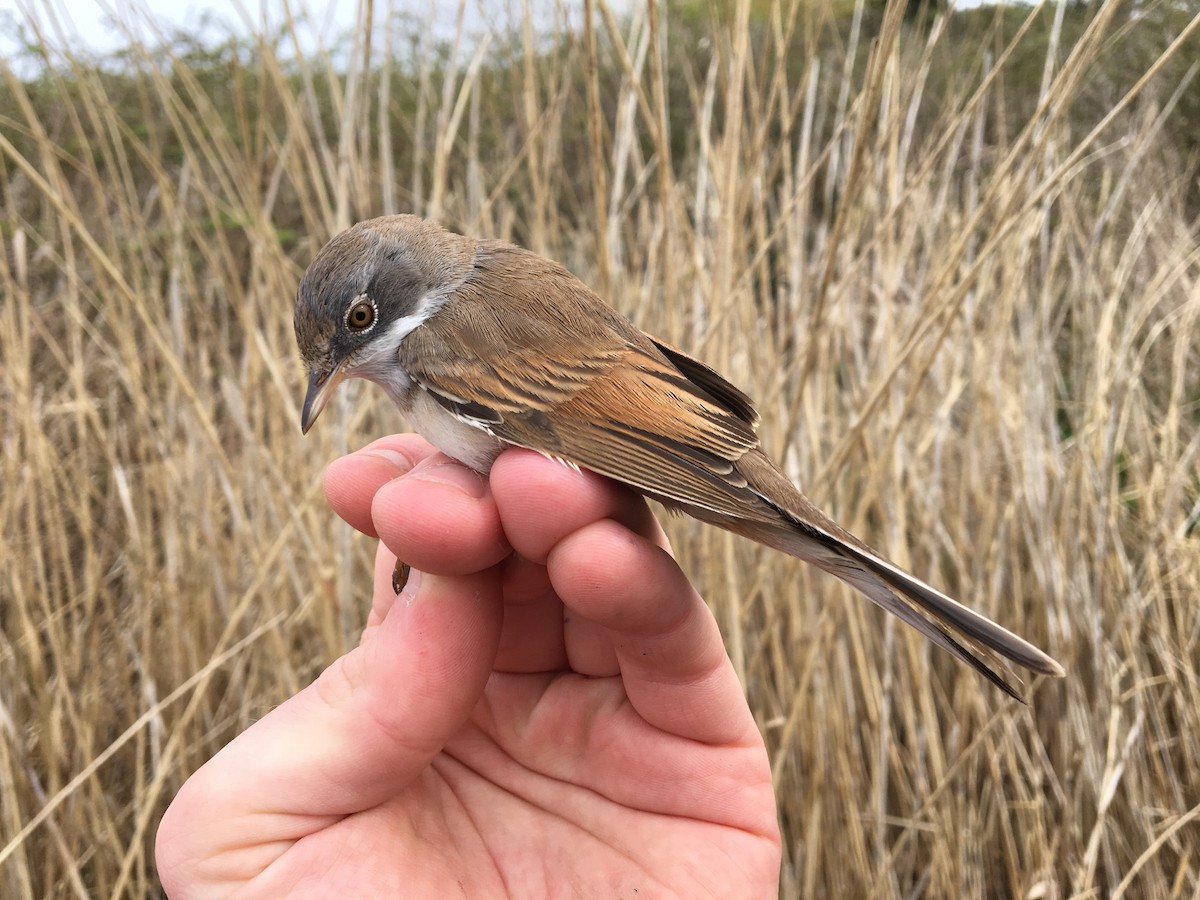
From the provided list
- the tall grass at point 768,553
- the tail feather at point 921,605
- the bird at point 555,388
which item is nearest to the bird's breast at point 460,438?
the bird at point 555,388

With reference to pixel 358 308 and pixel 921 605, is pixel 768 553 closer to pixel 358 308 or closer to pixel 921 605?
pixel 921 605

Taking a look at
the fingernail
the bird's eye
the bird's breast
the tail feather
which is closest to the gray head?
the bird's eye

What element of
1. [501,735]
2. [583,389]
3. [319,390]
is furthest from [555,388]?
[501,735]

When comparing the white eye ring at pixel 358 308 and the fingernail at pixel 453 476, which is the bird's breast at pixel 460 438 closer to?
the fingernail at pixel 453 476

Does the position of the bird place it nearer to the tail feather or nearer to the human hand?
the tail feather

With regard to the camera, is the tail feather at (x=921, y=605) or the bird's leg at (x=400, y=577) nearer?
the tail feather at (x=921, y=605)

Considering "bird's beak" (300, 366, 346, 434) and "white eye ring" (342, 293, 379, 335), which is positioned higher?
"white eye ring" (342, 293, 379, 335)

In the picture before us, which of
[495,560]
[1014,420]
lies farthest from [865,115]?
[1014,420]
